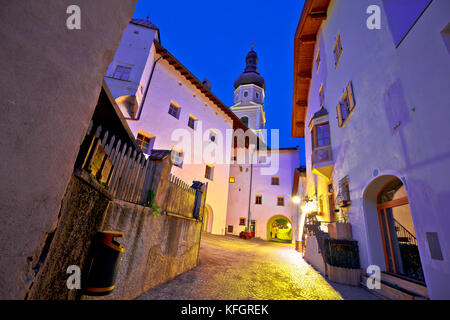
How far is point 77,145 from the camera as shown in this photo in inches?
61.7

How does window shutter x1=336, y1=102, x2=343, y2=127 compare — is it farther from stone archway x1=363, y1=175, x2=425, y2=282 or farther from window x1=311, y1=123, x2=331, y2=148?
stone archway x1=363, y1=175, x2=425, y2=282

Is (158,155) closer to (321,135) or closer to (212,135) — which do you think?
(321,135)

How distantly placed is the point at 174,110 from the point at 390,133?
14.6 m

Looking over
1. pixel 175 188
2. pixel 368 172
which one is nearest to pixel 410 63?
pixel 368 172

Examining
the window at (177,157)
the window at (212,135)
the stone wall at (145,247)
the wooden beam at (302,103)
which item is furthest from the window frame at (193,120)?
the stone wall at (145,247)

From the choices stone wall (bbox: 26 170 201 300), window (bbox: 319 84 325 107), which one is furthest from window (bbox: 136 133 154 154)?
window (bbox: 319 84 325 107)

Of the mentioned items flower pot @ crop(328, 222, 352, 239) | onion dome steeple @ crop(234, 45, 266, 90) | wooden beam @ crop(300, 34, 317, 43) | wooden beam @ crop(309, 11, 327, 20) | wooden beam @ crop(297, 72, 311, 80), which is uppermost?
onion dome steeple @ crop(234, 45, 266, 90)

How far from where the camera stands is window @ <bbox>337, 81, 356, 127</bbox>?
7.48m

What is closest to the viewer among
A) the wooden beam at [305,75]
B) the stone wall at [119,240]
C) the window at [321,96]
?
the stone wall at [119,240]

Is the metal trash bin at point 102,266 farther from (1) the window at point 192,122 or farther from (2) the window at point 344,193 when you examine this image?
(1) the window at point 192,122

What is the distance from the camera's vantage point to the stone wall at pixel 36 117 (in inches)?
44.7

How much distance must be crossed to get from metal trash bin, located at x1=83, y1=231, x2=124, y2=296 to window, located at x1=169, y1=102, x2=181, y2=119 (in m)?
14.7

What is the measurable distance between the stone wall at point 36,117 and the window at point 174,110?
14.9 metres

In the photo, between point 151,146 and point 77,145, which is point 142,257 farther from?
point 151,146
